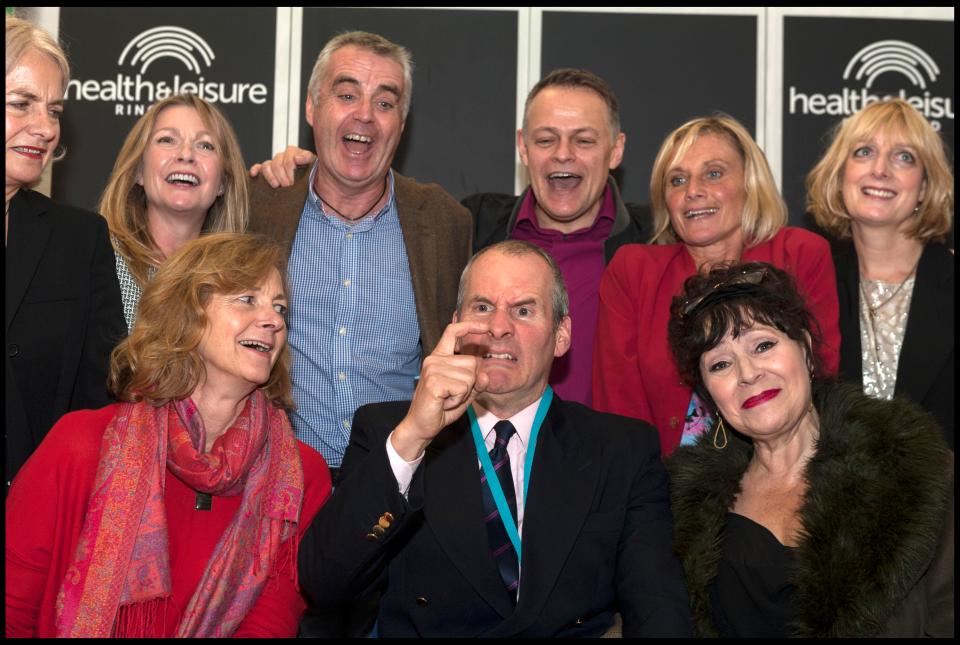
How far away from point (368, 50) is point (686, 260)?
1.57 meters

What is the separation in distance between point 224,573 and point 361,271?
152 centimetres

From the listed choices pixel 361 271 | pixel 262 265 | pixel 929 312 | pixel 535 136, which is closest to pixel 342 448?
pixel 361 271

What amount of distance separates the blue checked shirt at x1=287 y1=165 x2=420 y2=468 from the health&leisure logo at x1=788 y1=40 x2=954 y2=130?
8.86 feet

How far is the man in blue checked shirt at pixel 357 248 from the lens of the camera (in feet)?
13.7

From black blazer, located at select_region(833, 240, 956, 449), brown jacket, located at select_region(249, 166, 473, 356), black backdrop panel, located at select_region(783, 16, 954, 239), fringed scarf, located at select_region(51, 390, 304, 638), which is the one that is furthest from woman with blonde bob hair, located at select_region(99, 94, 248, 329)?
black backdrop panel, located at select_region(783, 16, 954, 239)

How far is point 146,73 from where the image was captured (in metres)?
5.67

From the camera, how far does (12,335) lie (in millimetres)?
3406

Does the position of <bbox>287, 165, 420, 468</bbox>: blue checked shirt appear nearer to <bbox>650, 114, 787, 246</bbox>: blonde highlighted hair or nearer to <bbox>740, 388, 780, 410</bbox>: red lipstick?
<bbox>650, 114, 787, 246</bbox>: blonde highlighted hair

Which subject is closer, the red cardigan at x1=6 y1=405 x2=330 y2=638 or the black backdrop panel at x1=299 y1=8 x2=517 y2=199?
the red cardigan at x1=6 y1=405 x2=330 y2=638

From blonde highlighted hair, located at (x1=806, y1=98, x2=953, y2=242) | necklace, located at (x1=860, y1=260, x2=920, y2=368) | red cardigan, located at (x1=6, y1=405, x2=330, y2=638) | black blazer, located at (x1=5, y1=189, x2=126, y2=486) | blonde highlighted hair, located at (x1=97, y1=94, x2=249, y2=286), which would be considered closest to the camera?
red cardigan, located at (x1=6, y1=405, x2=330, y2=638)

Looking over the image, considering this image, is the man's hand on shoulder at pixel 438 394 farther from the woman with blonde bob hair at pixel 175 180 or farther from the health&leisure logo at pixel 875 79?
the health&leisure logo at pixel 875 79

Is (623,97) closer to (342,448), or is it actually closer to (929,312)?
(929,312)

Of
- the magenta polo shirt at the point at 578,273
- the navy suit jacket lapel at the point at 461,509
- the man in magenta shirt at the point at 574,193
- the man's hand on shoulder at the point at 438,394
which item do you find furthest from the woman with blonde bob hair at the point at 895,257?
the man's hand on shoulder at the point at 438,394

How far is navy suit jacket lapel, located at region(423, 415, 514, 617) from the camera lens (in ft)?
10.2
